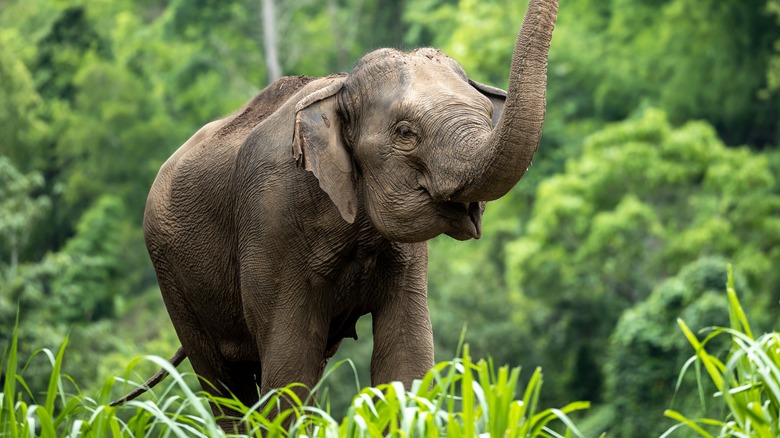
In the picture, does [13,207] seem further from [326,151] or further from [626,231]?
[326,151]

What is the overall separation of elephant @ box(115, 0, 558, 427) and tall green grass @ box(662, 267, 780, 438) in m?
0.85

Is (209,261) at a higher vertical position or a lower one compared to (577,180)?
lower

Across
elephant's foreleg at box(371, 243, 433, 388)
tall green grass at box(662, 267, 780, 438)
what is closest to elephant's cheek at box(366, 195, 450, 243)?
elephant's foreleg at box(371, 243, 433, 388)

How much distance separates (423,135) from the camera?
6227 millimetres

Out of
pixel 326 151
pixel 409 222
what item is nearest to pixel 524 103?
pixel 409 222

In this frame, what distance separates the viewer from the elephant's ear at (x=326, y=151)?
6.36m

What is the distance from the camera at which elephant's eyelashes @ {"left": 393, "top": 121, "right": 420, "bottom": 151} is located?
20.6 feet

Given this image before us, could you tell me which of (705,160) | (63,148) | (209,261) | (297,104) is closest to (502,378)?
(297,104)

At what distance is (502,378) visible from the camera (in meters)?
5.49

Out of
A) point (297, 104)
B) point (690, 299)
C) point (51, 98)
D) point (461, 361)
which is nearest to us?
point (461, 361)

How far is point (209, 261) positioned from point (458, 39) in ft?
133

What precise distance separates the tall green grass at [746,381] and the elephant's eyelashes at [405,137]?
113cm

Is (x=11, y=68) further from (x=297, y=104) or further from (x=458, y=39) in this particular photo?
(x=297, y=104)

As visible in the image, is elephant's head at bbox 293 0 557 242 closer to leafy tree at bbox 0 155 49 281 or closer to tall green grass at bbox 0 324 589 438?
tall green grass at bbox 0 324 589 438
